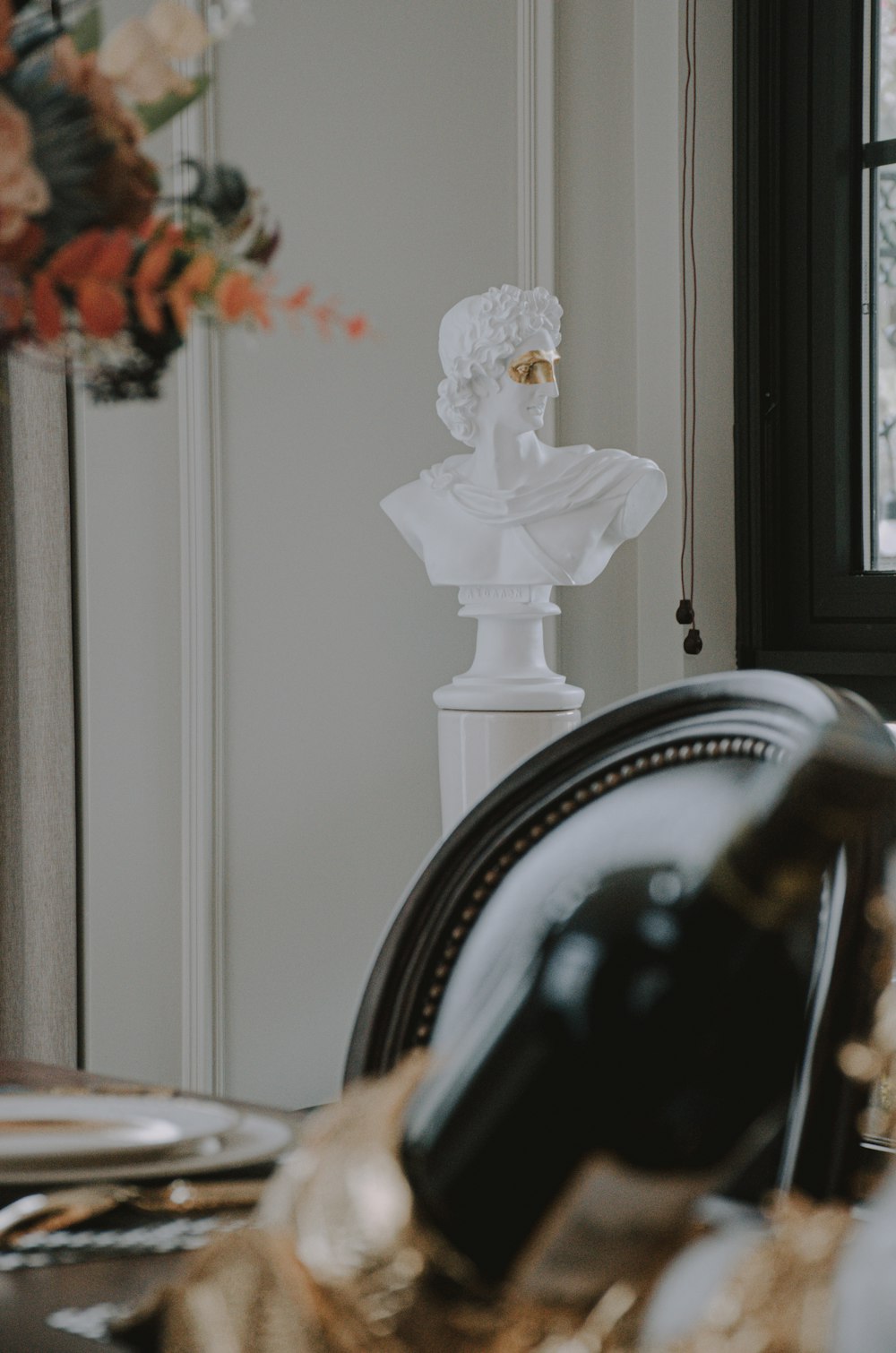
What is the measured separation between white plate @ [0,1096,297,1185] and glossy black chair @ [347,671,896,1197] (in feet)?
0.30

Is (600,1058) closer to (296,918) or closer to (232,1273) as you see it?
A: (232,1273)

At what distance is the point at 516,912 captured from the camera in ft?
2.16

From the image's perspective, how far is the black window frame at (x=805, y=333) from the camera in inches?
118

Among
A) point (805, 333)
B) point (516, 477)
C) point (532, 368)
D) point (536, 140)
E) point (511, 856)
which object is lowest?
point (511, 856)

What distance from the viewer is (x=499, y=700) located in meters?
2.49

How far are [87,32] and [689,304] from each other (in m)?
2.87

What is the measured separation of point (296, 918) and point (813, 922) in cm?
240

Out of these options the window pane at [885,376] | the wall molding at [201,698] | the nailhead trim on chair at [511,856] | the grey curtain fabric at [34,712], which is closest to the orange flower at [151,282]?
the nailhead trim on chair at [511,856]

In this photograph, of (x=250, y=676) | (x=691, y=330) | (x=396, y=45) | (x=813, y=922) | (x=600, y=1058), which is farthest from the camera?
(x=691, y=330)

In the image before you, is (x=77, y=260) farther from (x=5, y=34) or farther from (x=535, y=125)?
(x=535, y=125)

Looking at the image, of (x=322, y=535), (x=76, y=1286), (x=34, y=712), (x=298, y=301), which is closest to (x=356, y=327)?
(x=298, y=301)

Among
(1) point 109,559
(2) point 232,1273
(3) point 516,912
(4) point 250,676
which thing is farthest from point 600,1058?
(4) point 250,676

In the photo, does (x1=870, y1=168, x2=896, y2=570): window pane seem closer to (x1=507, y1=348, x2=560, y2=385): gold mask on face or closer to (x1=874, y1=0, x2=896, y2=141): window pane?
(x1=874, y1=0, x2=896, y2=141): window pane

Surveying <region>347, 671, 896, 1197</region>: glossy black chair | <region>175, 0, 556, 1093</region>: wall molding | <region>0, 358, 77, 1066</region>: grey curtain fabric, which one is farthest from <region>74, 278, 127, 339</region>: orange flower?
<region>175, 0, 556, 1093</region>: wall molding
